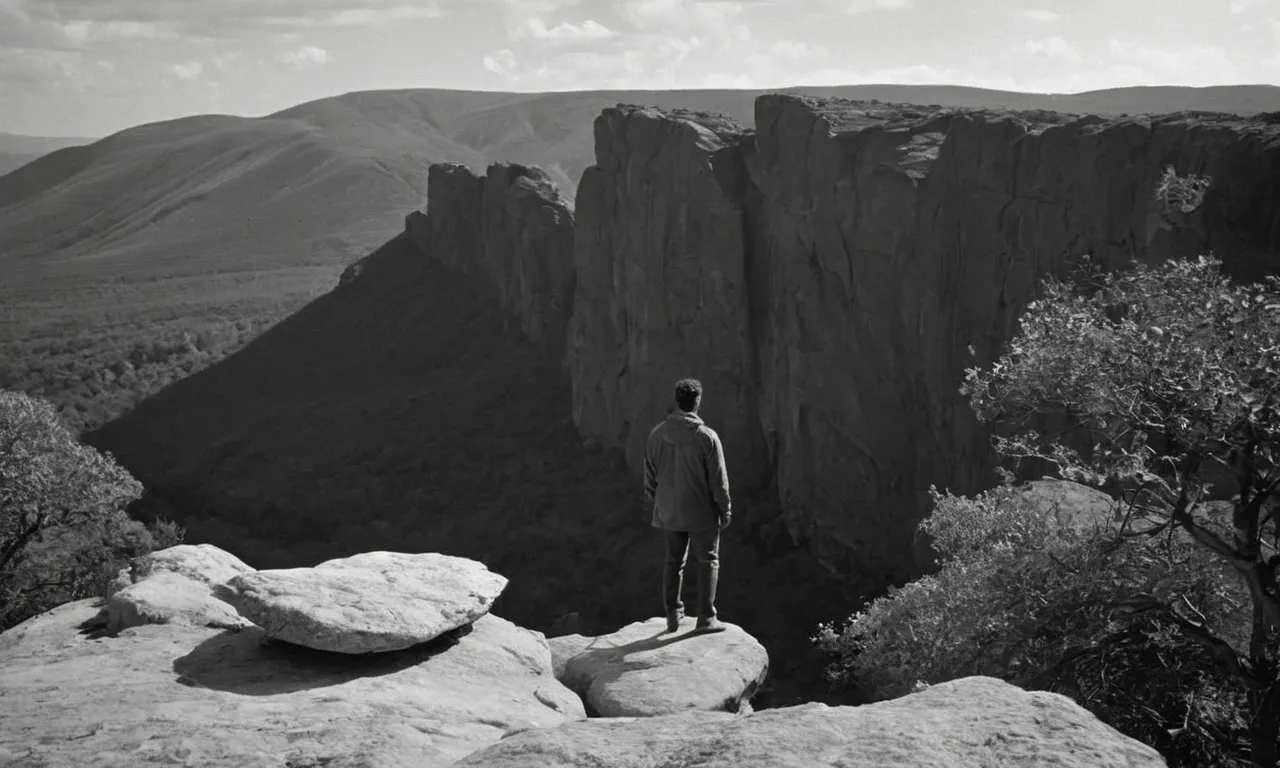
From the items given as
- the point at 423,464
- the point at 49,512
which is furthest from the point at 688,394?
the point at 423,464

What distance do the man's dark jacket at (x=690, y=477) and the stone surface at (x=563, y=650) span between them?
2.54 m

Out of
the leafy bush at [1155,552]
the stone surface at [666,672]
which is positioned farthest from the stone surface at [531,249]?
the stone surface at [666,672]

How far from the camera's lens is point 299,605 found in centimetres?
1385

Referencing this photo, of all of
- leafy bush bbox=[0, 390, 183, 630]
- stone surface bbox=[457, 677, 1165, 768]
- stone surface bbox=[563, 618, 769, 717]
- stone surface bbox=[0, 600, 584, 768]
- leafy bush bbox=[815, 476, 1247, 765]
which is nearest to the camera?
stone surface bbox=[457, 677, 1165, 768]

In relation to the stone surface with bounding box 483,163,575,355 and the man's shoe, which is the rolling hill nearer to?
the stone surface with bounding box 483,163,575,355

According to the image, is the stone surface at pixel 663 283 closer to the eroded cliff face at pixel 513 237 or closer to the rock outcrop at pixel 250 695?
the eroded cliff face at pixel 513 237

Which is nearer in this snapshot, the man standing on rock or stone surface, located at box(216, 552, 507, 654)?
stone surface, located at box(216, 552, 507, 654)

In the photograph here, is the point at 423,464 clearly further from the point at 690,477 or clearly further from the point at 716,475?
the point at 716,475

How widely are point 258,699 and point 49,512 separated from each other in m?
21.8

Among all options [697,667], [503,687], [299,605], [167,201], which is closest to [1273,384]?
[697,667]

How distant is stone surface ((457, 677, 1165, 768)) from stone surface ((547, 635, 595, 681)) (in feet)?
14.9

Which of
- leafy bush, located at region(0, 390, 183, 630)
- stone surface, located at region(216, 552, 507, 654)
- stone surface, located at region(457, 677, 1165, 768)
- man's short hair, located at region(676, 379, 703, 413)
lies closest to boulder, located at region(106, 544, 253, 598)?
stone surface, located at region(216, 552, 507, 654)

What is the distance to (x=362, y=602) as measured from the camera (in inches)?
559

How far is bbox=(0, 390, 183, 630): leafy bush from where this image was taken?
30719 mm
